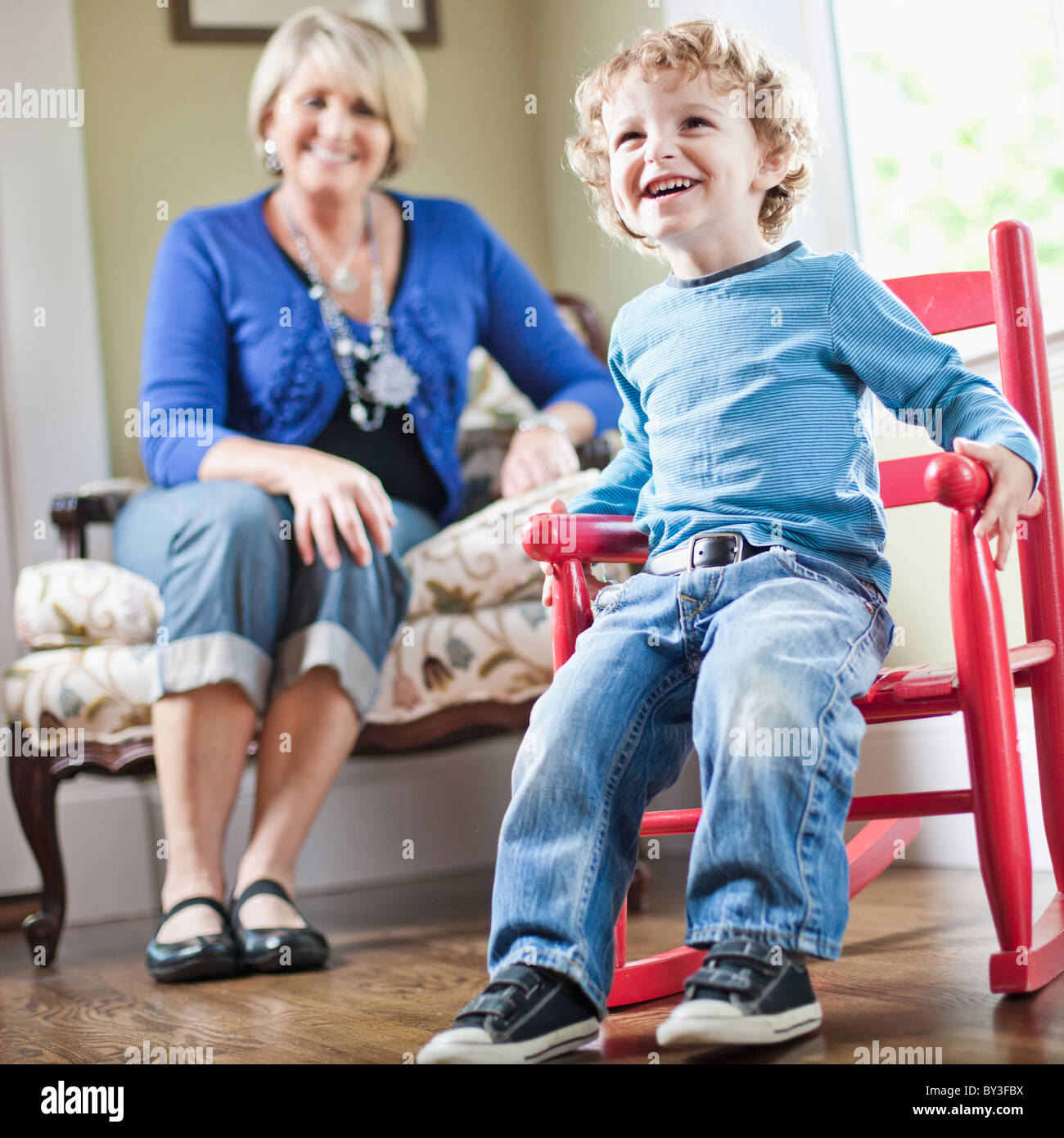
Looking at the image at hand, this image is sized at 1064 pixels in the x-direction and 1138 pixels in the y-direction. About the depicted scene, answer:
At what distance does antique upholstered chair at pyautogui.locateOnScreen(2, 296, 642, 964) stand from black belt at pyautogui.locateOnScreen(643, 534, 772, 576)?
0.54 metres

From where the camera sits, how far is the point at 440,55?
2.39 meters

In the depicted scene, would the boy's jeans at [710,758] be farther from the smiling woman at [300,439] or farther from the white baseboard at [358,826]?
the white baseboard at [358,826]

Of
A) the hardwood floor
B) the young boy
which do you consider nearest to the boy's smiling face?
the young boy

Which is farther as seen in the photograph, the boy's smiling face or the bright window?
the bright window

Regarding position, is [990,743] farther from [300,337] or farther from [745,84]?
[300,337]

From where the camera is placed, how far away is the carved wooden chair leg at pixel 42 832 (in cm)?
141

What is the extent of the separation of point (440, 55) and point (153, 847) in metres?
1.63

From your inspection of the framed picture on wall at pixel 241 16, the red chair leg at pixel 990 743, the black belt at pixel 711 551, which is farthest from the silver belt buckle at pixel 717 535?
the framed picture on wall at pixel 241 16

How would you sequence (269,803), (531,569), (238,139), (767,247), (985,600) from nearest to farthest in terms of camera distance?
(985,600)
(767,247)
(269,803)
(531,569)
(238,139)

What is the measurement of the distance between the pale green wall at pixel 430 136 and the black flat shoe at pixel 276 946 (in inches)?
44.8

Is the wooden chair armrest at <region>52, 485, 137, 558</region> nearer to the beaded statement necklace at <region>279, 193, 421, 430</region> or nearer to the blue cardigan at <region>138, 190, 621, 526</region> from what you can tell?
the blue cardigan at <region>138, 190, 621, 526</region>

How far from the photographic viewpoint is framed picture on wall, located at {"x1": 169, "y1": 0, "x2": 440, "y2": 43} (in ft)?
7.31
